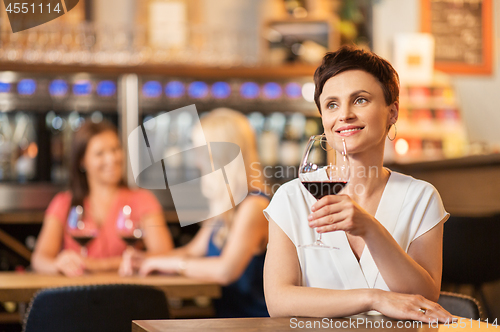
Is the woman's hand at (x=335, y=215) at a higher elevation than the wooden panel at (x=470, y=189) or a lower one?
higher

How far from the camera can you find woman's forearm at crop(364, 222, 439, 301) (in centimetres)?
105

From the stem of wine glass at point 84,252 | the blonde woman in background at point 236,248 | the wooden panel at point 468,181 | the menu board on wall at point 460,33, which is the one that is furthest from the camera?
the menu board on wall at point 460,33

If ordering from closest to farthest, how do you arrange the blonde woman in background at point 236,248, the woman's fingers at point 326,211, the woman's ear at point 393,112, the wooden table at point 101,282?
the woman's fingers at point 326,211, the woman's ear at point 393,112, the wooden table at point 101,282, the blonde woman in background at point 236,248

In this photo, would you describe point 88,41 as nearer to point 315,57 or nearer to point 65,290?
point 315,57

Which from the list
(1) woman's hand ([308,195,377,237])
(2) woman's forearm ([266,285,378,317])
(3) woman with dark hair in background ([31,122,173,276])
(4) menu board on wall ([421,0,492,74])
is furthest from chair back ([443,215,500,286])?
(4) menu board on wall ([421,0,492,74])

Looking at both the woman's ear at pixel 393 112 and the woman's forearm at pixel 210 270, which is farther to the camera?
the woman's forearm at pixel 210 270

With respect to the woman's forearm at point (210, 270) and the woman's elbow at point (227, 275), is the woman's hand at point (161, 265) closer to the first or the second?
the woman's forearm at point (210, 270)

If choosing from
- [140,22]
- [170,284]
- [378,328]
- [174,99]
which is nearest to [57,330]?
[170,284]

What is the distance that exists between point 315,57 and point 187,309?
232cm

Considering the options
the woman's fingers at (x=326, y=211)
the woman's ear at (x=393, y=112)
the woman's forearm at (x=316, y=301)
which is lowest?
the woman's forearm at (x=316, y=301)

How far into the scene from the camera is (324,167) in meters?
1.08

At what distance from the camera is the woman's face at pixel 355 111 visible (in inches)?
46.3

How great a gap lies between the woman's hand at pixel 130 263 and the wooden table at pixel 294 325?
1.23 meters

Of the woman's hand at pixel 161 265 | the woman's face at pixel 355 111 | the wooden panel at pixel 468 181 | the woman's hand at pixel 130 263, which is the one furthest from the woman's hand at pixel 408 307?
the wooden panel at pixel 468 181
